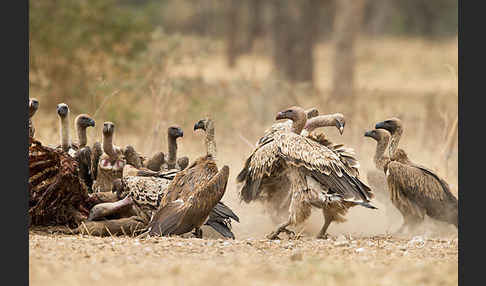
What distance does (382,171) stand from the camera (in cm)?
845

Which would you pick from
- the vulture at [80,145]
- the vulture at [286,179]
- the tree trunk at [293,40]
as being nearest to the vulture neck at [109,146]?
the vulture at [80,145]

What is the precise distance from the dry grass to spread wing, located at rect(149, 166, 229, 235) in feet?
1.49

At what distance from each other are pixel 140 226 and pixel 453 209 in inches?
115

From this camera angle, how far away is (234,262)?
512cm

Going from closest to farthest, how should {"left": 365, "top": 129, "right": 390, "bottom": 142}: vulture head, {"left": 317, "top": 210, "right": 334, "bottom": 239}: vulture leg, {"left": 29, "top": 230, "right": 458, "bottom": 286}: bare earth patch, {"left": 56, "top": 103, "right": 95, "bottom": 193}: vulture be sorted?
{"left": 29, "top": 230, "right": 458, "bottom": 286}: bare earth patch → {"left": 317, "top": 210, "right": 334, "bottom": 239}: vulture leg → {"left": 56, "top": 103, "right": 95, "bottom": 193}: vulture → {"left": 365, "top": 129, "right": 390, "bottom": 142}: vulture head

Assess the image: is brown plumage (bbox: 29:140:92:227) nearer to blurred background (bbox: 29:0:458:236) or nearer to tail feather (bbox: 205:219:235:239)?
tail feather (bbox: 205:219:235:239)

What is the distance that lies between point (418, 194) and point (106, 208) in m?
2.85

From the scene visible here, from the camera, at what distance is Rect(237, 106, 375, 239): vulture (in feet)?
23.5

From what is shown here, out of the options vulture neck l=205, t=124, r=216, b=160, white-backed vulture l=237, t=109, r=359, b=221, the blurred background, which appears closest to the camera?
vulture neck l=205, t=124, r=216, b=160

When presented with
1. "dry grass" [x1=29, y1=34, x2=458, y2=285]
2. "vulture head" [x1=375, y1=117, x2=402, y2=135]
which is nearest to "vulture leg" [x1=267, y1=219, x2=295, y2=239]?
"dry grass" [x1=29, y1=34, x2=458, y2=285]

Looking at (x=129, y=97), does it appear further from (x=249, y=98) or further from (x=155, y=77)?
(x=249, y=98)

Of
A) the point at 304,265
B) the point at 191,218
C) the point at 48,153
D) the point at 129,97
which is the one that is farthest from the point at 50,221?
the point at 129,97

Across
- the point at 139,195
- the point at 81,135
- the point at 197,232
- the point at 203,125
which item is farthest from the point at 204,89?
the point at 197,232

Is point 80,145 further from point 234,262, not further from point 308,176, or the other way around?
point 234,262
